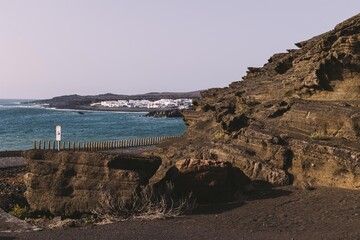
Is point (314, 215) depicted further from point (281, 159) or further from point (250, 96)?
point (250, 96)

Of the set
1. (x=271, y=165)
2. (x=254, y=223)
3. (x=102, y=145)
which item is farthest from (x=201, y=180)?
→ (x=102, y=145)

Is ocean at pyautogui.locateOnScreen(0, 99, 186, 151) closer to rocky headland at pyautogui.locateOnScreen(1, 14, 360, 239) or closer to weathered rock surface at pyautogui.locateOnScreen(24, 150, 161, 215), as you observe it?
rocky headland at pyautogui.locateOnScreen(1, 14, 360, 239)

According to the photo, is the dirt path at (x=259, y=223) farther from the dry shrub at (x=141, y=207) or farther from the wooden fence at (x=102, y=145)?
the wooden fence at (x=102, y=145)

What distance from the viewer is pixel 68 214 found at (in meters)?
13.7

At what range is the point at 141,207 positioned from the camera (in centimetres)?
1320

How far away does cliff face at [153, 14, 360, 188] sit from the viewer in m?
15.4

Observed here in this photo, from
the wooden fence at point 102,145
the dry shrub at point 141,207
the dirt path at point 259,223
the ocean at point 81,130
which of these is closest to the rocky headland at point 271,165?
the dirt path at point 259,223

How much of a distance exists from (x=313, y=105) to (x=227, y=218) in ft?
24.1

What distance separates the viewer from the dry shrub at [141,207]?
42.5 feet

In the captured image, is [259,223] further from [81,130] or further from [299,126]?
[81,130]

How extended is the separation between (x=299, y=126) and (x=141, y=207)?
786cm

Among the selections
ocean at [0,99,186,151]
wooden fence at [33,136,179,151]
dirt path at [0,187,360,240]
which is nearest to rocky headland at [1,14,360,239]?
dirt path at [0,187,360,240]

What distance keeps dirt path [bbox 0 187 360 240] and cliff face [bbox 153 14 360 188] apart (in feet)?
4.67

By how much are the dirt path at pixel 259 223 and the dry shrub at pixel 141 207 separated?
14.4 inches
